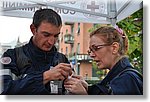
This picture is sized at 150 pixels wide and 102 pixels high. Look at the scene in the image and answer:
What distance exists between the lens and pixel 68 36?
2.27m

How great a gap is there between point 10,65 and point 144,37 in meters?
1.07

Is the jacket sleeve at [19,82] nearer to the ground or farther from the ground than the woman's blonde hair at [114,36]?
nearer to the ground

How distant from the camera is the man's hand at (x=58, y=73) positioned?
2254 millimetres

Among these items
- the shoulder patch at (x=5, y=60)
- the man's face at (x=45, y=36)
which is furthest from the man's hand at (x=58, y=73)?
the shoulder patch at (x=5, y=60)

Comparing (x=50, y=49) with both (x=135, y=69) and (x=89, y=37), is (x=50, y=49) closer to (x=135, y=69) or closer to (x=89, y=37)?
(x=89, y=37)

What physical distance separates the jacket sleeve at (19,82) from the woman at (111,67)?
0.72 feet

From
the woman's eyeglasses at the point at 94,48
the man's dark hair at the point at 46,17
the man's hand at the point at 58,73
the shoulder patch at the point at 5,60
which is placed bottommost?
the man's hand at the point at 58,73

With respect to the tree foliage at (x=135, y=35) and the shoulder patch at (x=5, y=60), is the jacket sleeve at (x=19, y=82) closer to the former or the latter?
Result: the shoulder patch at (x=5, y=60)

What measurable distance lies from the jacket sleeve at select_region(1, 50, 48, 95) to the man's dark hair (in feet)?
1.04

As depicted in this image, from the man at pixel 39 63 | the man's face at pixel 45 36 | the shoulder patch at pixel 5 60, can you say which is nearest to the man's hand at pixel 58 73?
the man at pixel 39 63

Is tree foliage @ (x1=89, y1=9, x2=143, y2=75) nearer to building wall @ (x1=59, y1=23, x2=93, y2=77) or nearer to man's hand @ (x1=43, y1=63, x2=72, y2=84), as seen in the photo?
building wall @ (x1=59, y1=23, x2=93, y2=77)

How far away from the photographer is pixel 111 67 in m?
2.34

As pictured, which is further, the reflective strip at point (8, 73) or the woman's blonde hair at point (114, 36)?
the woman's blonde hair at point (114, 36)

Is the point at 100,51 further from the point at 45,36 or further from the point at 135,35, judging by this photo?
the point at 45,36
